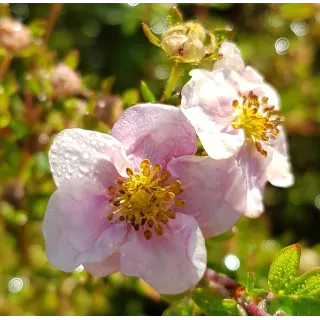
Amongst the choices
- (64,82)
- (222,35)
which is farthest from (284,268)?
(64,82)

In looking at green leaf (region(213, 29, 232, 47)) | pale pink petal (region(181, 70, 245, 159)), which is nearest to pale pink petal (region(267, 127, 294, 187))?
pale pink petal (region(181, 70, 245, 159))

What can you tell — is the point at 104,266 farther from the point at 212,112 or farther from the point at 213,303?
the point at 212,112

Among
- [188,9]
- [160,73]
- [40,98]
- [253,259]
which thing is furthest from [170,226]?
[188,9]

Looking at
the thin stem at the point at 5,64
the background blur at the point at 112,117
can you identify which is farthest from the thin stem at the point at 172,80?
the thin stem at the point at 5,64

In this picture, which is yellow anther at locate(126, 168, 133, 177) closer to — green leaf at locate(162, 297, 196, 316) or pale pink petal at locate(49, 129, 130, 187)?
pale pink petal at locate(49, 129, 130, 187)

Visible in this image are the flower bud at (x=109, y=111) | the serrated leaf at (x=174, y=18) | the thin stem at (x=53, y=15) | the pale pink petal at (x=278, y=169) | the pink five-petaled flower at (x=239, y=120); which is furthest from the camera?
the thin stem at (x=53, y=15)

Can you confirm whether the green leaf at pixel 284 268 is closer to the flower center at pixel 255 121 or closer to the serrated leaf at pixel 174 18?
the flower center at pixel 255 121
